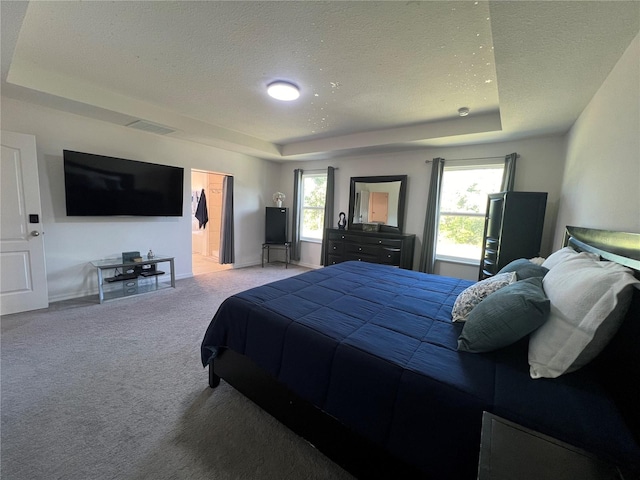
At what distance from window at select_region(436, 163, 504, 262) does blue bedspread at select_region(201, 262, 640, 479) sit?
2598mm

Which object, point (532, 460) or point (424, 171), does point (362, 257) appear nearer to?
point (424, 171)

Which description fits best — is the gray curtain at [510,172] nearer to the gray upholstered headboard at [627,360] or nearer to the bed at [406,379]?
the bed at [406,379]

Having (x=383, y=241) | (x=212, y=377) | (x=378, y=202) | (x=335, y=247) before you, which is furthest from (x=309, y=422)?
(x=378, y=202)

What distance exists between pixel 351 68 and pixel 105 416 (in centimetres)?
320

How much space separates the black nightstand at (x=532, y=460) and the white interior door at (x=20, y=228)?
4.47m

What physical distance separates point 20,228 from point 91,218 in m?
0.71

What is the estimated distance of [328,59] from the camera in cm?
217

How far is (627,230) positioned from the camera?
4.67 ft

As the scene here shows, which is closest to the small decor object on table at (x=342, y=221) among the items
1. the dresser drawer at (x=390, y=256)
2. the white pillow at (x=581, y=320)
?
the dresser drawer at (x=390, y=256)

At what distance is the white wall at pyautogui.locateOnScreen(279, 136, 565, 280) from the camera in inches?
133

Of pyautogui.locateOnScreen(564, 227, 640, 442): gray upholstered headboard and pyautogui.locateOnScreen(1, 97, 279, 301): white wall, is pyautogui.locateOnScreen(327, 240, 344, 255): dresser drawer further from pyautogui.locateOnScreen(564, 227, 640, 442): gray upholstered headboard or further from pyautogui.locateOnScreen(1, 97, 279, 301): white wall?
pyautogui.locateOnScreen(564, 227, 640, 442): gray upholstered headboard

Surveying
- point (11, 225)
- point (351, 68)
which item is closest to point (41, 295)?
point (11, 225)

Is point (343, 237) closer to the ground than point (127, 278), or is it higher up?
higher up

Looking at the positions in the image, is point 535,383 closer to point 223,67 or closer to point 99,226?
point 223,67
